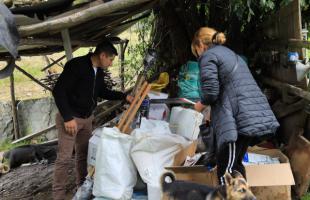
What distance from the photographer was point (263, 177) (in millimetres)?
4617

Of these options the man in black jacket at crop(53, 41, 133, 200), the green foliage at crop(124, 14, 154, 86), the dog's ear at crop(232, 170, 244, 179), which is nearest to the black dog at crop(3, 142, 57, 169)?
the green foliage at crop(124, 14, 154, 86)

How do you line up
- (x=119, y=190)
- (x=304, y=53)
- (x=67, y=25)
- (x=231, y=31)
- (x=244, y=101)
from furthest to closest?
(x=231, y=31) < (x=304, y=53) < (x=119, y=190) < (x=67, y=25) < (x=244, y=101)

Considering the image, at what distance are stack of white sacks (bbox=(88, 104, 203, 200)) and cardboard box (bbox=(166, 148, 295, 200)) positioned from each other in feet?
0.76

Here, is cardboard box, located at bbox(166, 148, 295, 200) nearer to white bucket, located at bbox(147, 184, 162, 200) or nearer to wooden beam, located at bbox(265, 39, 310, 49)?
white bucket, located at bbox(147, 184, 162, 200)

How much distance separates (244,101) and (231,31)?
332cm

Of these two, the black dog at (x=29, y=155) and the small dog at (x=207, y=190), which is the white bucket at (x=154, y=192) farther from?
the black dog at (x=29, y=155)

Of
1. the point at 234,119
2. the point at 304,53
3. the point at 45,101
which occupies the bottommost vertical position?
the point at 45,101

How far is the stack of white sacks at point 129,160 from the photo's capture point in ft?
15.3

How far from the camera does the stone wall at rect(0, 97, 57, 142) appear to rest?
33.9 feet

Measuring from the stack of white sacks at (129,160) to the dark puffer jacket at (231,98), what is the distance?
114 centimetres

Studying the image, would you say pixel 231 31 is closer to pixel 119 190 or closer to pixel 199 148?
pixel 199 148

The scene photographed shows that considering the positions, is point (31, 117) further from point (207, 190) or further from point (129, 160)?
point (207, 190)

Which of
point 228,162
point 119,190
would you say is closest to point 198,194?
point 228,162

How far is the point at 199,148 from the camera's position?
5512mm
